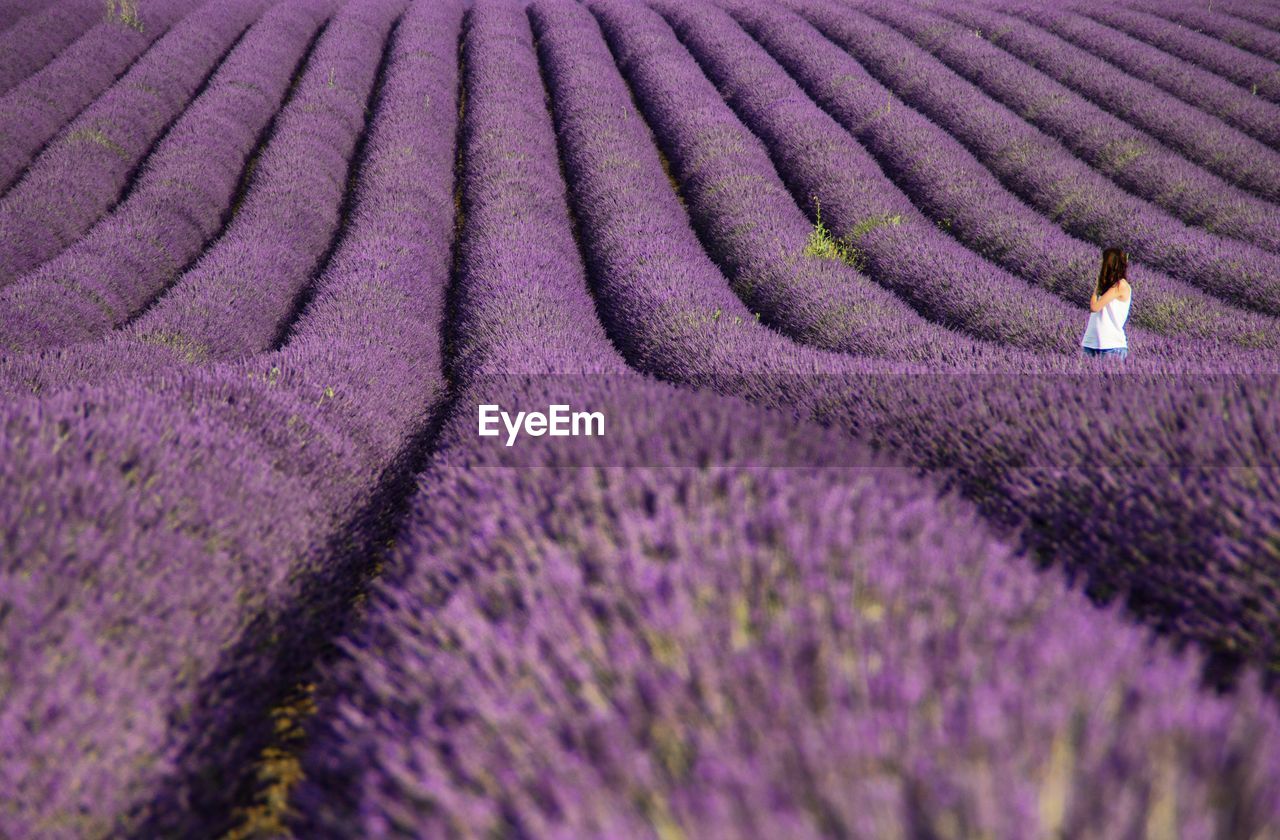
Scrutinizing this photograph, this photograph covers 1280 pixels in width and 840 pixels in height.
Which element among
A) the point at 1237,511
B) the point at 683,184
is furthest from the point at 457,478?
the point at 683,184

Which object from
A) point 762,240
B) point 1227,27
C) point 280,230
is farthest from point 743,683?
point 1227,27

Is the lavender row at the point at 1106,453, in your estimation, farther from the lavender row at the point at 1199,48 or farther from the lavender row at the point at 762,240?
the lavender row at the point at 1199,48

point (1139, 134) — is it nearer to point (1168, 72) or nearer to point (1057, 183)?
point (1057, 183)

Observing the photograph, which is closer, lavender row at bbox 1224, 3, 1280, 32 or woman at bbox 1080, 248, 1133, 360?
woman at bbox 1080, 248, 1133, 360

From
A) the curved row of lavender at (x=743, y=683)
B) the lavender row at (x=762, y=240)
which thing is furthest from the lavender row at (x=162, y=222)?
the lavender row at (x=762, y=240)

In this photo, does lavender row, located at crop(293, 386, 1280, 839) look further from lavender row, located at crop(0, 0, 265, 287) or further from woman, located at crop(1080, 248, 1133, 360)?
lavender row, located at crop(0, 0, 265, 287)

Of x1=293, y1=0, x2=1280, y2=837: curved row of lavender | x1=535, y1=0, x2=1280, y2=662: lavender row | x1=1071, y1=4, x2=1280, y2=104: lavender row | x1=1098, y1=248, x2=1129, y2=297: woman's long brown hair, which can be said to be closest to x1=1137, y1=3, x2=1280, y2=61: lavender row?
x1=1071, y1=4, x2=1280, y2=104: lavender row

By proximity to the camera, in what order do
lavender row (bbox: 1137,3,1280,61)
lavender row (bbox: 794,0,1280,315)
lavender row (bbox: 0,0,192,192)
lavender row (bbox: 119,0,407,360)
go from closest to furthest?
lavender row (bbox: 119,0,407,360) < lavender row (bbox: 794,0,1280,315) < lavender row (bbox: 0,0,192,192) < lavender row (bbox: 1137,3,1280,61)
